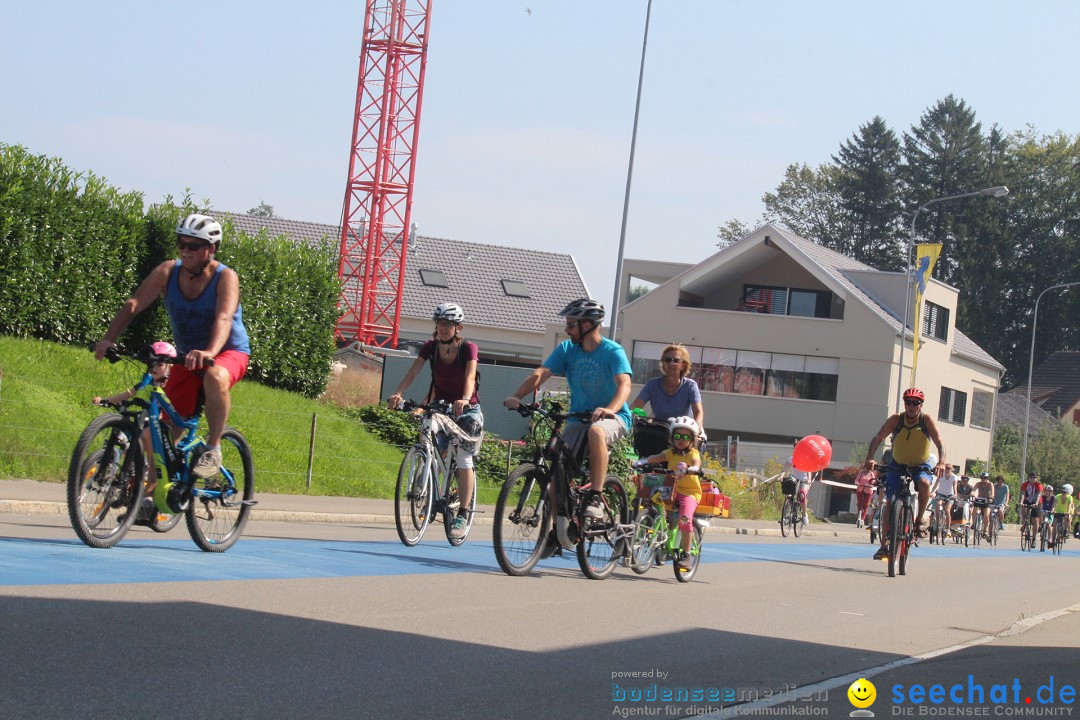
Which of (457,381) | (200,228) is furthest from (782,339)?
(200,228)

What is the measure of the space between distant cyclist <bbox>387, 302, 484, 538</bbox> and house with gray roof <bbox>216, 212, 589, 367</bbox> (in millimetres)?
47597

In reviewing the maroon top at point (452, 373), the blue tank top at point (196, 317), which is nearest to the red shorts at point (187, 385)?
the blue tank top at point (196, 317)

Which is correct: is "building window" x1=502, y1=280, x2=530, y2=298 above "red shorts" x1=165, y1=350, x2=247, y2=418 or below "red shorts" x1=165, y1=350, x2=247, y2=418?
above

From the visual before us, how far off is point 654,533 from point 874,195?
81.2 meters

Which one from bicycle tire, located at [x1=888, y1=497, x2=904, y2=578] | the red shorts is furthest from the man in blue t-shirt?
bicycle tire, located at [x1=888, y1=497, x2=904, y2=578]

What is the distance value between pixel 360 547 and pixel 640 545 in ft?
7.92

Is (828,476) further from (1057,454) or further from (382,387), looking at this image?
(1057,454)

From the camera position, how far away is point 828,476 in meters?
46.5

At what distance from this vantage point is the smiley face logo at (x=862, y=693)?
20.3 ft

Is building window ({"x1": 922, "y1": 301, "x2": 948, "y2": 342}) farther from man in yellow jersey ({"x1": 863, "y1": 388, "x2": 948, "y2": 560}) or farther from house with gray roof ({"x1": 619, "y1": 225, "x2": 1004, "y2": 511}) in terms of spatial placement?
man in yellow jersey ({"x1": 863, "y1": 388, "x2": 948, "y2": 560})

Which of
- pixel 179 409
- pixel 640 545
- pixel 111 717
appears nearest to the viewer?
pixel 111 717

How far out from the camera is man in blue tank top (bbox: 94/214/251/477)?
8273mm

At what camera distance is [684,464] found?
10812 mm

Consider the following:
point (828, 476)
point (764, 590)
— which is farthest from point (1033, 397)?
point (764, 590)
